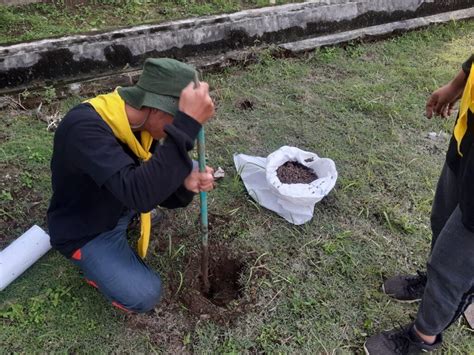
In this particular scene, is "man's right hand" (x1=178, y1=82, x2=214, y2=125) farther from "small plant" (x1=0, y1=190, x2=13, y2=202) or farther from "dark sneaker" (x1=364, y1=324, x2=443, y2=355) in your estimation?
"small plant" (x1=0, y1=190, x2=13, y2=202)

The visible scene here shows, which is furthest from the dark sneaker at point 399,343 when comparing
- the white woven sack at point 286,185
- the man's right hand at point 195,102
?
the man's right hand at point 195,102

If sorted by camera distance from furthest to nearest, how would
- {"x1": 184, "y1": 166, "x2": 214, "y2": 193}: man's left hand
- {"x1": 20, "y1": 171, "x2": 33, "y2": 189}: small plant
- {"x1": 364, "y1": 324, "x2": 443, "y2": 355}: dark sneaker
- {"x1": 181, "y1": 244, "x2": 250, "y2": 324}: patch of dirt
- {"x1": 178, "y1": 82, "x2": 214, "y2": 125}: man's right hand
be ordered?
1. {"x1": 20, "y1": 171, "x2": 33, "y2": 189}: small plant
2. {"x1": 181, "y1": 244, "x2": 250, "y2": 324}: patch of dirt
3. {"x1": 364, "y1": 324, "x2": 443, "y2": 355}: dark sneaker
4. {"x1": 184, "y1": 166, "x2": 214, "y2": 193}: man's left hand
5. {"x1": 178, "y1": 82, "x2": 214, "y2": 125}: man's right hand

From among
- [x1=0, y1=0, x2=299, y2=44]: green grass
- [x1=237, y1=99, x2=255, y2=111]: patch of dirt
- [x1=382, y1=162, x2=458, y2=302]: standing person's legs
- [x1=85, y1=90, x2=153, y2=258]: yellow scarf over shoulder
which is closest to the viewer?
[x1=85, y1=90, x2=153, y2=258]: yellow scarf over shoulder

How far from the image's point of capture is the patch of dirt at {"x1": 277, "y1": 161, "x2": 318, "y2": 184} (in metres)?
3.26

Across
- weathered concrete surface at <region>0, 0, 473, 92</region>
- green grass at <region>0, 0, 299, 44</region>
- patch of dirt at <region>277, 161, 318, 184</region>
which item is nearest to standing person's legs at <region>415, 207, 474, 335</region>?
patch of dirt at <region>277, 161, 318, 184</region>

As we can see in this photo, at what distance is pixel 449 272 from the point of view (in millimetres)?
2068

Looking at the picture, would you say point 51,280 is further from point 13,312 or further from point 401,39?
point 401,39

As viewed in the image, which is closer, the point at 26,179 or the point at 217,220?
the point at 217,220

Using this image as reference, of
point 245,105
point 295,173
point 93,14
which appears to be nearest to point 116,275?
point 295,173

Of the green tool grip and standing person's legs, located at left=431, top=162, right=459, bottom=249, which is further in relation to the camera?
standing person's legs, located at left=431, top=162, right=459, bottom=249

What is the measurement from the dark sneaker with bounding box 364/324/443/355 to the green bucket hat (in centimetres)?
163

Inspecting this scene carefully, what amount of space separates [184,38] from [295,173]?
189 cm

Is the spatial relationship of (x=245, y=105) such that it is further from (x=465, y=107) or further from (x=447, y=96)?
(x=465, y=107)

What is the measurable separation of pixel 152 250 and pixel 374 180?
1751 mm
